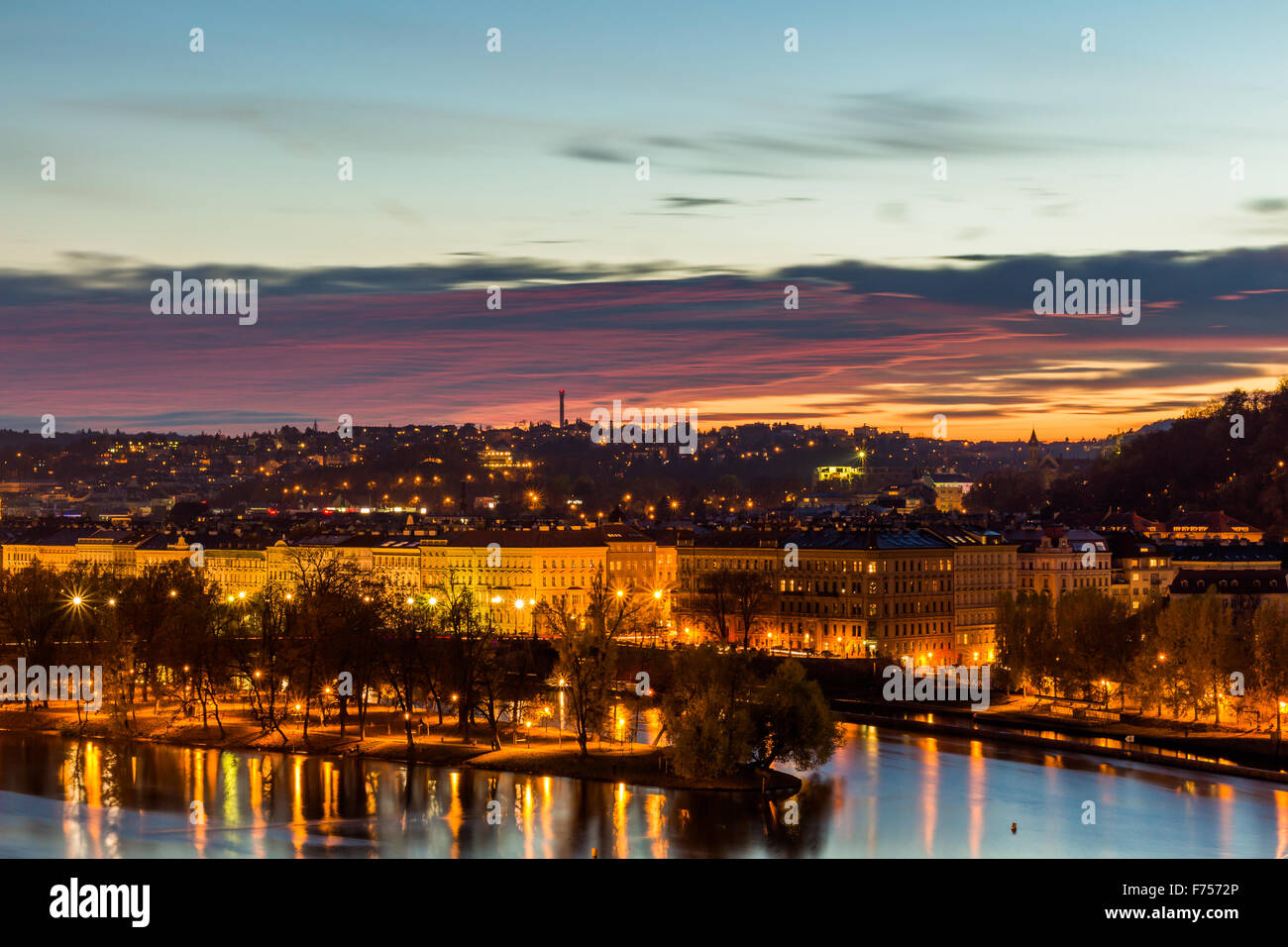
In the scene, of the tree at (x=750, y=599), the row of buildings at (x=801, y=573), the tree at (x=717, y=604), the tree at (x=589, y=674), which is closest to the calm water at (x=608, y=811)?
the tree at (x=589, y=674)

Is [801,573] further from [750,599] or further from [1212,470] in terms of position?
[1212,470]

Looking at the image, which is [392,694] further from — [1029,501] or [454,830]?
[1029,501]

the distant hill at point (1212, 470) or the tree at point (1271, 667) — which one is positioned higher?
the distant hill at point (1212, 470)

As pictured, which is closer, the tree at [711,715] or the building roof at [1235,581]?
the tree at [711,715]

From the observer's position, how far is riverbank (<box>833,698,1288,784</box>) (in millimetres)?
48406

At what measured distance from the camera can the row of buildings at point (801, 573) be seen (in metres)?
74.1

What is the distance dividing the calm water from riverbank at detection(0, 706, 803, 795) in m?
0.78

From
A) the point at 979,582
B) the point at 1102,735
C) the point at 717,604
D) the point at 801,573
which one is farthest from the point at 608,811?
the point at 979,582

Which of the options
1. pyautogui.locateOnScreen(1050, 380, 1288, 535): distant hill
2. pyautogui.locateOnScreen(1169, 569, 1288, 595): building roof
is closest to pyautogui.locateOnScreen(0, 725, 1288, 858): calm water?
pyautogui.locateOnScreen(1169, 569, 1288, 595): building roof

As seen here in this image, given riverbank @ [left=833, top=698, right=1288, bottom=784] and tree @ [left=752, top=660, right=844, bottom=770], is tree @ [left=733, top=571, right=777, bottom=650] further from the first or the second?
tree @ [left=752, top=660, right=844, bottom=770]

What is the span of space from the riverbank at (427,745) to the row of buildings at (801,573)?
71.7 ft

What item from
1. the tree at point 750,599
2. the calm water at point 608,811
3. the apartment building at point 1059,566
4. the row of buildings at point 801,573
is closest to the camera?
the calm water at point 608,811

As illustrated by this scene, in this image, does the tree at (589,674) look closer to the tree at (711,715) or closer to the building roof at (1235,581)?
the tree at (711,715)
